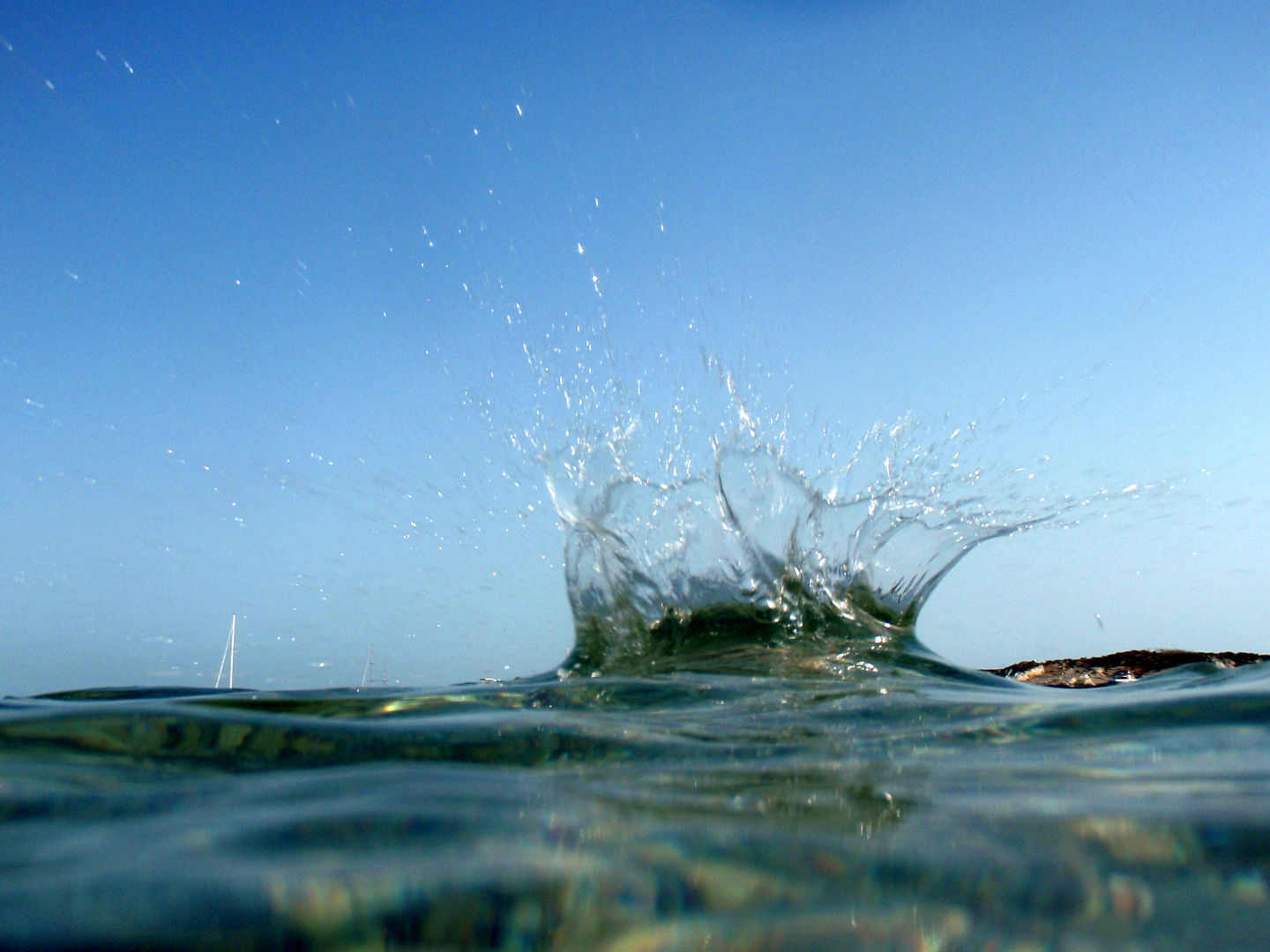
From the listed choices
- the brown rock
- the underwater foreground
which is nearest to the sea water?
the underwater foreground

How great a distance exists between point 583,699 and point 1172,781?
2.46 metres

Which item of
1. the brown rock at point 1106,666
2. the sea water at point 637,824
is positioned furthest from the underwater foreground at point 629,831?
the brown rock at point 1106,666

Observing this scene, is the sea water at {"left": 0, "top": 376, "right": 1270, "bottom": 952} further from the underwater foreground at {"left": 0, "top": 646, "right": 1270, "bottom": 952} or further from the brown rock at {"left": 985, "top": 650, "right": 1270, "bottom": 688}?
the brown rock at {"left": 985, "top": 650, "right": 1270, "bottom": 688}

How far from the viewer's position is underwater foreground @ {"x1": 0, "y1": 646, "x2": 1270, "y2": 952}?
40.8 inches

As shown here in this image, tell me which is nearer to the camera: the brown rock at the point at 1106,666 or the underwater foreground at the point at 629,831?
the underwater foreground at the point at 629,831

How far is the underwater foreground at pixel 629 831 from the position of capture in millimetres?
1036

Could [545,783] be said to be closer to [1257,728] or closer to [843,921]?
[843,921]

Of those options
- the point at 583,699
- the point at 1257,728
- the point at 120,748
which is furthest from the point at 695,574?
the point at 120,748

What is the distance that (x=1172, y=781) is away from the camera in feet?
6.06

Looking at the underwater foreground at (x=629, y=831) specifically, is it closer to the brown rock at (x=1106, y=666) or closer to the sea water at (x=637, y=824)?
the sea water at (x=637, y=824)

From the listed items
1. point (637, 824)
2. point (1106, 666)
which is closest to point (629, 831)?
point (637, 824)

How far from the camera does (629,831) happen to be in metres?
1.42

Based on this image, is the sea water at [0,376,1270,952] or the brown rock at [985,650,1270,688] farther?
the brown rock at [985,650,1270,688]

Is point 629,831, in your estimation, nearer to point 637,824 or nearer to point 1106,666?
point 637,824
